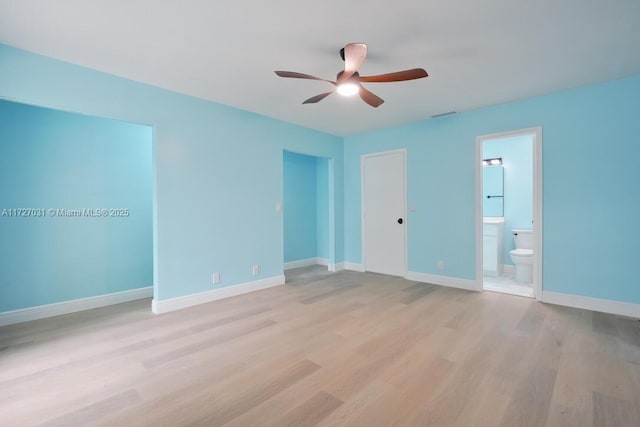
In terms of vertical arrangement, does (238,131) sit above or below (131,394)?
above

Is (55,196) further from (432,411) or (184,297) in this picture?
(432,411)

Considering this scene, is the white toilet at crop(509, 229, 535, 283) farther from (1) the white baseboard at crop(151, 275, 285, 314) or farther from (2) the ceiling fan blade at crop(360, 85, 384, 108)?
(1) the white baseboard at crop(151, 275, 285, 314)

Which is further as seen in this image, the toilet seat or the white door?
the white door

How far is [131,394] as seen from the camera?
183 centimetres

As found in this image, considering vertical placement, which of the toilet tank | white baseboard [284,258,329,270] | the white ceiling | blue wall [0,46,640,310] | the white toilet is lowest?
white baseboard [284,258,329,270]

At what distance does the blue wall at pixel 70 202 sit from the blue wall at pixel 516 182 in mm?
5757

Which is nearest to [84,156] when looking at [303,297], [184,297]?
[184,297]

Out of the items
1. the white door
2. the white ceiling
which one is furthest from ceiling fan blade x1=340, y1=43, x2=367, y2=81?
the white door

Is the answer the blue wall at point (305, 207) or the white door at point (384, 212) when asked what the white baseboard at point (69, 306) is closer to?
the blue wall at point (305, 207)

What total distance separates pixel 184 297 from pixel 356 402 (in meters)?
2.55

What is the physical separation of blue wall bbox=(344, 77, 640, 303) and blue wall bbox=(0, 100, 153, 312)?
4.41 m

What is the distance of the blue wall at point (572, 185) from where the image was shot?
121 inches

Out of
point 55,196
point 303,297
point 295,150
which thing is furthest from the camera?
point 295,150

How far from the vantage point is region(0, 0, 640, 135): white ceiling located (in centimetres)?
194
